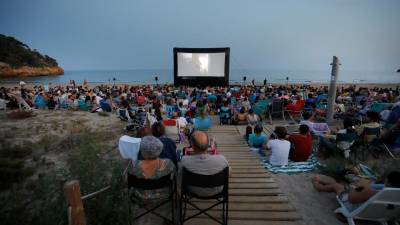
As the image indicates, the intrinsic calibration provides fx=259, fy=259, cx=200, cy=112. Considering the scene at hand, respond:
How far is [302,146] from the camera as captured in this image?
4.41 m

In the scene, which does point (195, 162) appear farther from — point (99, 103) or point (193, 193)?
point (99, 103)

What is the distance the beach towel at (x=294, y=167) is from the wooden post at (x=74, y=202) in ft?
9.47

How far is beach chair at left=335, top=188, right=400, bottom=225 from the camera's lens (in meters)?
2.24

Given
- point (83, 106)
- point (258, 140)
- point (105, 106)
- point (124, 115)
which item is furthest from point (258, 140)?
point (83, 106)

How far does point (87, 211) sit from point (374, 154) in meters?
4.85

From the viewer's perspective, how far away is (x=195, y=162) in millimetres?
2588

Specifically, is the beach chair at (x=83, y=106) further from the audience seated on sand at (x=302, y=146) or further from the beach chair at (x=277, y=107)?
the audience seated on sand at (x=302, y=146)

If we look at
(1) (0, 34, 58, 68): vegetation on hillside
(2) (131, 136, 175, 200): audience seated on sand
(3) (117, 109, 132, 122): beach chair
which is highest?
(1) (0, 34, 58, 68): vegetation on hillside

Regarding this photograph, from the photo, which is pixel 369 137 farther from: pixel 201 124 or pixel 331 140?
pixel 201 124

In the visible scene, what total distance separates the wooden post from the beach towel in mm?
2887

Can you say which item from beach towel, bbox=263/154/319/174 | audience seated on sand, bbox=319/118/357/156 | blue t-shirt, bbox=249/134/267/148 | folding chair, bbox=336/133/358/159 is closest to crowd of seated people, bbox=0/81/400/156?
audience seated on sand, bbox=319/118/357/156

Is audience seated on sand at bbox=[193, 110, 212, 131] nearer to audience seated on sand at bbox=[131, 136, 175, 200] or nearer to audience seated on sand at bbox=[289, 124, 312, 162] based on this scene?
audience seated on sand at bbox=[289, 124, 312, 162]

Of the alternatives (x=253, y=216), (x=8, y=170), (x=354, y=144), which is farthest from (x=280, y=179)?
(x=8, y=170)

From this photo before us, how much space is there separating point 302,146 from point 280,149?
0.51 meters
